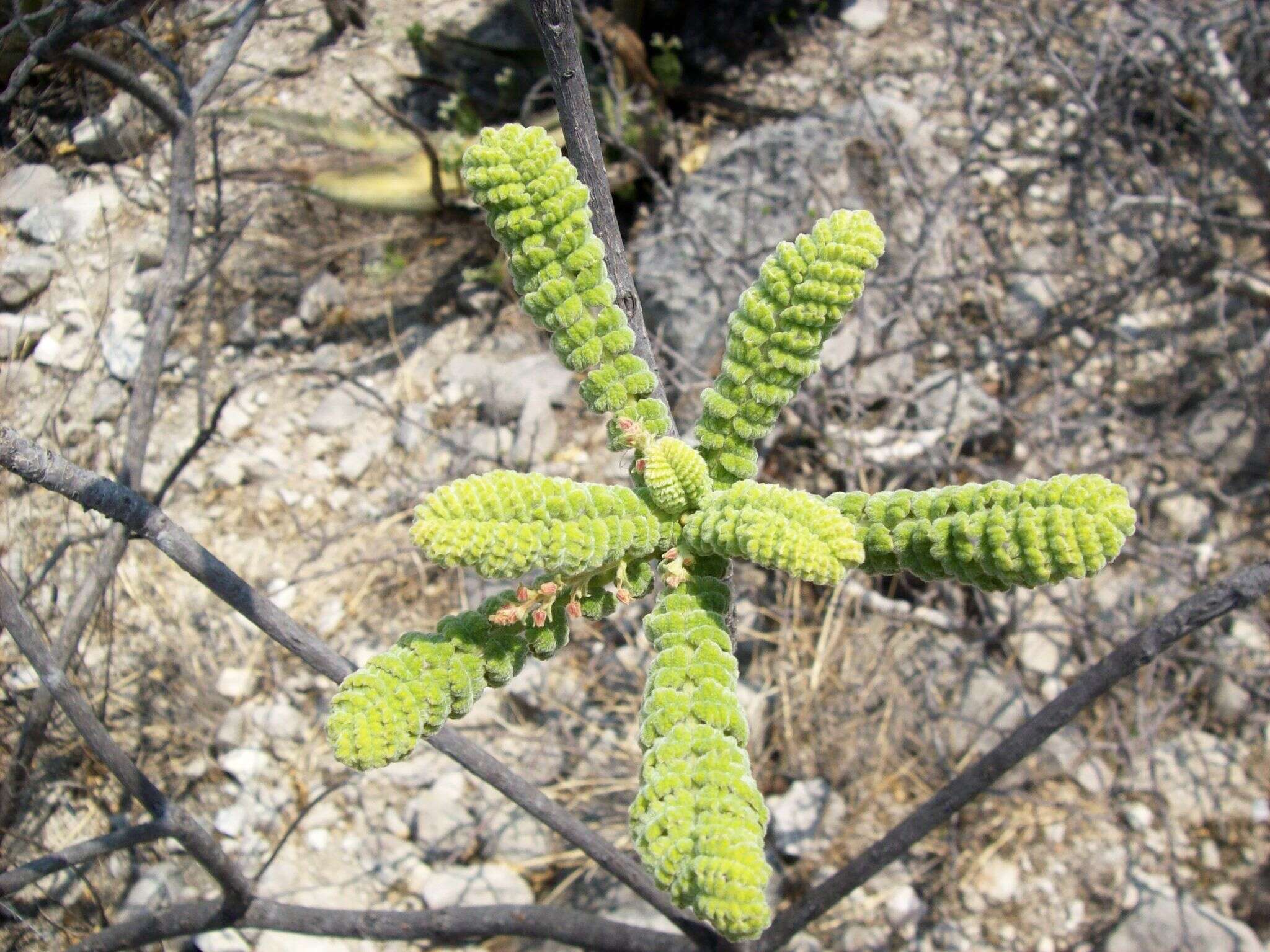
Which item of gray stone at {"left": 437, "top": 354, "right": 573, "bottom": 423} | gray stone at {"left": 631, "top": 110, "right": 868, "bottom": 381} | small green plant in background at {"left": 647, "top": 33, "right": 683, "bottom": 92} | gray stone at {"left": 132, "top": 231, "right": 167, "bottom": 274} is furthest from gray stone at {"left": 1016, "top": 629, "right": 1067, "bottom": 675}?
gray stone at {"left": 132, "top": 231, "right": 167, "bottom": 274}

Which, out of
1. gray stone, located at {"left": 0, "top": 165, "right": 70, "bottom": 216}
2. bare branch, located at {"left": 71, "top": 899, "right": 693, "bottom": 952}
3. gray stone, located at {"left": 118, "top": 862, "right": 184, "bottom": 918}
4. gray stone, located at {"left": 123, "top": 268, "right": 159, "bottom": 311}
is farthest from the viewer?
gray stone, located at {"left": 123, "top": 268, "right": 159, "bottom": 311}

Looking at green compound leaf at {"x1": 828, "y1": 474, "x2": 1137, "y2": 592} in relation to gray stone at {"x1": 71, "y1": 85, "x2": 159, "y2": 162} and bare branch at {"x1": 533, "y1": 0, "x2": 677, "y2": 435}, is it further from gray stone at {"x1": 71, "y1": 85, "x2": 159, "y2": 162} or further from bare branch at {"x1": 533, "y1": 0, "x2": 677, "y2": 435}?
gray stone at {"x1": 71, "y1": 85, "x2": 159, "y2": 162}

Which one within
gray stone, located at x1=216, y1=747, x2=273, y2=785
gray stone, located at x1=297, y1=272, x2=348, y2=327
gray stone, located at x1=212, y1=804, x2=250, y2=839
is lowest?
gray stone, located at x1=212, y1=804, x2=250, y2=839

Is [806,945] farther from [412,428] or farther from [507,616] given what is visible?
[412,428]

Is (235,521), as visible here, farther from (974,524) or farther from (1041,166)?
(1041,166)

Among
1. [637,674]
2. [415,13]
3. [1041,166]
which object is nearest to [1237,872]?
[637,674]

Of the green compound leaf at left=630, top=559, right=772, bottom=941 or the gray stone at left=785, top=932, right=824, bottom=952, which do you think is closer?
the green compound leaf at left=630, top=559, right=772, bottom=941
